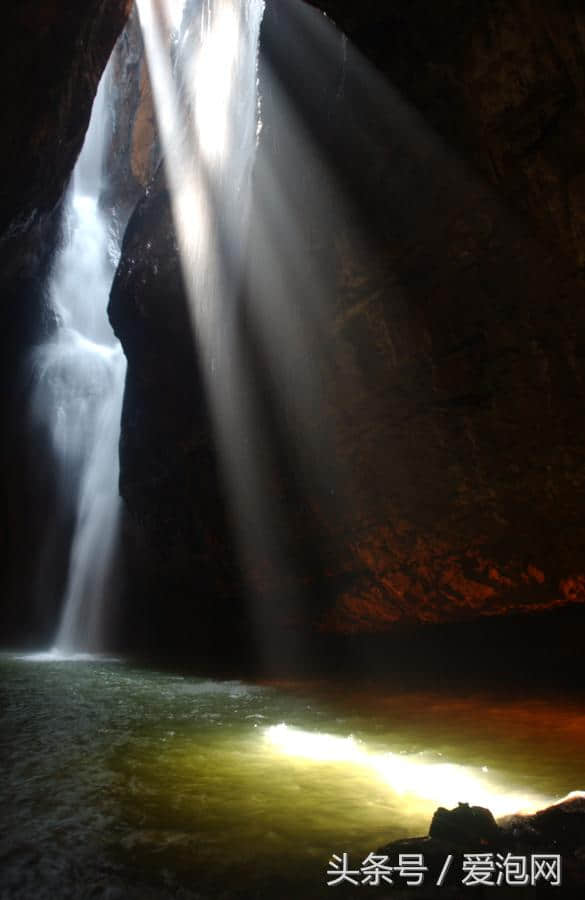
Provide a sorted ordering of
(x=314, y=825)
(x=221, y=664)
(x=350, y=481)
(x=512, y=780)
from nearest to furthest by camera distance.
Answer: (x=314, y=825), (x=512, y=780), (x=350, y=481), (x=221, y=664)

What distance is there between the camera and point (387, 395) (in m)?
8.73

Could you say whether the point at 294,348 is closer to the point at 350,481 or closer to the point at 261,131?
the point at 350,481

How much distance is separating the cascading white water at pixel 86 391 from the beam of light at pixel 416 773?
52.8 ft

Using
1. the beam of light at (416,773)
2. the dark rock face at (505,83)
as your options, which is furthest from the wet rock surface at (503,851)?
the dark rock face at (505,83)

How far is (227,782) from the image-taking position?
364cm

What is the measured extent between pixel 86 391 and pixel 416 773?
74.8ft

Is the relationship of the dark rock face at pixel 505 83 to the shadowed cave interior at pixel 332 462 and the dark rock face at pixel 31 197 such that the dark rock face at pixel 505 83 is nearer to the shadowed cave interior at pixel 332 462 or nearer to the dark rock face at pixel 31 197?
the shadowed cave interior at pixel 332 462

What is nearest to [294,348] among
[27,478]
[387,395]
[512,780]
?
[387,395]

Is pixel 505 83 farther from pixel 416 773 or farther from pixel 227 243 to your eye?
pixel 227 243

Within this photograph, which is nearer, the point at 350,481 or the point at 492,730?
the point at 492,730

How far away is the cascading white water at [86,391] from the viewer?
67.8 ft

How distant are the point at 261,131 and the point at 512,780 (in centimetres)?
1015

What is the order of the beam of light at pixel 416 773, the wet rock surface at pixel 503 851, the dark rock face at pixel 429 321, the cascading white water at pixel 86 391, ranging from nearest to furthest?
the wet rock surface at pixel 503 851 < the beam of light at pixel 416 773 < the dark rock face at pixel 429 321 < the cascading white water at pixel 86 391

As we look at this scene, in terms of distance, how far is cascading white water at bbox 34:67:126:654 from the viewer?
20672 mm
